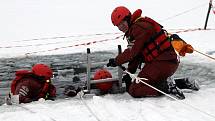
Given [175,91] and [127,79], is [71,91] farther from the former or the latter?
[175,91]

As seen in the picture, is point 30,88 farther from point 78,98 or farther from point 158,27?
point 158,27

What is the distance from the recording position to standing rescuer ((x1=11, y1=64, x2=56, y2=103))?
5.86 m

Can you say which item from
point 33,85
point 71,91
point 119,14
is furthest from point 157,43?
point 33,85

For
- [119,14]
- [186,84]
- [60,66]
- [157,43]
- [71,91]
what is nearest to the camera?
[157,43]

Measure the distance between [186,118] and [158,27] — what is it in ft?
5.23

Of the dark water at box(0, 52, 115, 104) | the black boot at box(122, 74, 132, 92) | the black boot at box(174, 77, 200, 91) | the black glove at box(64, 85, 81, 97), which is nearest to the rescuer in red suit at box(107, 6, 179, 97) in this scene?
the black boot at box(122, 74, 132, 92)

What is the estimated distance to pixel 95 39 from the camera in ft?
39.0

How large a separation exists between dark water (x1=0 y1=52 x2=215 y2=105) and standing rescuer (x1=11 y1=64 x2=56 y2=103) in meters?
0.59

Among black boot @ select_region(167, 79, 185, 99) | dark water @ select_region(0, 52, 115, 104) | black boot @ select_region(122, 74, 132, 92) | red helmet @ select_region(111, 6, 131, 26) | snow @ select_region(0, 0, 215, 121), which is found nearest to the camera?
snow @ select_region(0, 0, 215, 121)

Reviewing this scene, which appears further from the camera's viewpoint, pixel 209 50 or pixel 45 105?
pixel 209 50

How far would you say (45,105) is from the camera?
5.27m

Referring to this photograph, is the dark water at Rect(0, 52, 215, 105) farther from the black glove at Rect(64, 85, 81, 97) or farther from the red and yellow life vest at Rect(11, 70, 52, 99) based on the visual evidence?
the red and yellow life vest at Rect(11, 70, 52, 99)

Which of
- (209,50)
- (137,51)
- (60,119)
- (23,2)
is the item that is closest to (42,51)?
(209,50)

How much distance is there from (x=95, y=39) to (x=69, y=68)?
3.56 metres
